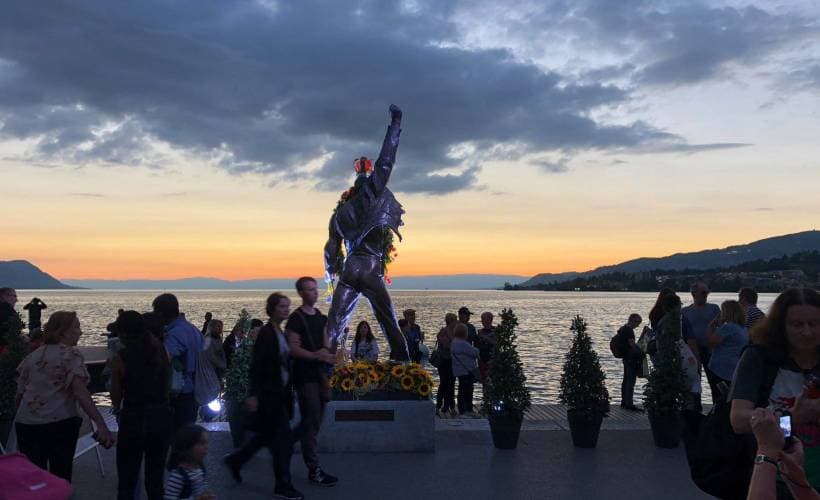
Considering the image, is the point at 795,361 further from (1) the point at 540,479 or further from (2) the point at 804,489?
(1) the point at 540,479

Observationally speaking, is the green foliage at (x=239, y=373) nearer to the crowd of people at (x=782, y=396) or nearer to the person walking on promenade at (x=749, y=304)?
the person walking on promenade at (x=749, y=304)

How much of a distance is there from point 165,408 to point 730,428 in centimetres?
429

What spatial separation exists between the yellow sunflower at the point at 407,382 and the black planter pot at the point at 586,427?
78.9 inches

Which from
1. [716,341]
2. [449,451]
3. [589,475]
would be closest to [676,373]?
[716,341]

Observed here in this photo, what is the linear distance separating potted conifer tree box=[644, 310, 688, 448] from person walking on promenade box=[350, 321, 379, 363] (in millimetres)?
4307

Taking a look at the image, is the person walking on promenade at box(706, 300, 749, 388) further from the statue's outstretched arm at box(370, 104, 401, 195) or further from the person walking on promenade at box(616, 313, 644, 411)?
the statue's outstretched arm at box(370, 104, 401, 195)

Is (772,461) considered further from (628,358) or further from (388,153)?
(628,358)

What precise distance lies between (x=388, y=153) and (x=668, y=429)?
5.14m

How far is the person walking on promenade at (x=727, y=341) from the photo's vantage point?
870cm

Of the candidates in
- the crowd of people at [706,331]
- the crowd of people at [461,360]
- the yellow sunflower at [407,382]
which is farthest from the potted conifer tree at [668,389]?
the yellow sunflower at [407,382]

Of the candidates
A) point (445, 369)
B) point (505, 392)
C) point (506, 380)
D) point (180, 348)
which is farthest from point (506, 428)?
point (180, 348)

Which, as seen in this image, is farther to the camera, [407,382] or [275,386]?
[407,382]

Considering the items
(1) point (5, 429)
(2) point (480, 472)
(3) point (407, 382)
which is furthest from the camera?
(3) point (407, 382)

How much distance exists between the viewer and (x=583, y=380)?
9.11 meters
